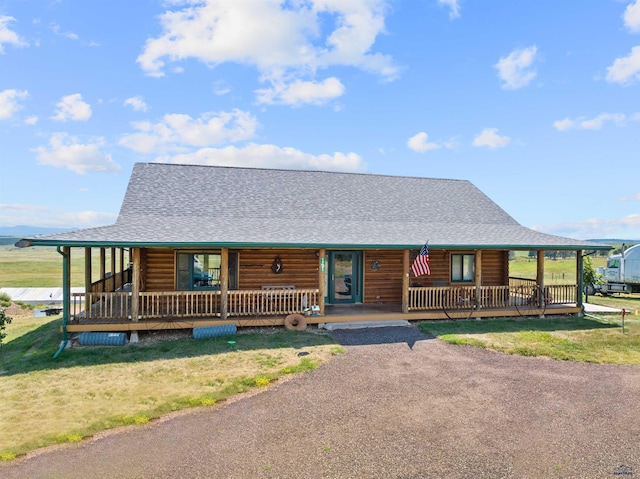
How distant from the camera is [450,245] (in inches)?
538

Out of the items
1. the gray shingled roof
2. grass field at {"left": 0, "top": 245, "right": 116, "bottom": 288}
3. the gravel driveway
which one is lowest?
grass field at {"left": 0, "top": 245, "right": 116, "bottom": 288}

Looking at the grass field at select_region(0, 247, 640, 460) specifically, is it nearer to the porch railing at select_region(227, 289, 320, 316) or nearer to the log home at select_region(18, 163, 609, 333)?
the porch railing at select_region(227, 289, 320, 316)

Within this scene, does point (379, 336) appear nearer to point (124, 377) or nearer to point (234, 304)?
point (234, 304)

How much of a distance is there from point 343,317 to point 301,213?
476 cm

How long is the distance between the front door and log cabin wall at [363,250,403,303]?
0.28 meters

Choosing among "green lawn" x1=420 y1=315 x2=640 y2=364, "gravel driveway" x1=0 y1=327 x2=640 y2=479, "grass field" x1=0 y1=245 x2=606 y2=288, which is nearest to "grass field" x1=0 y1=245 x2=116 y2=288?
"grass field" x1=0 y1=245 x2=606 y2=288

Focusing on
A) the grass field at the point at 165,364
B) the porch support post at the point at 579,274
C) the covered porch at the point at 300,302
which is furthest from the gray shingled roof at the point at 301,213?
the grass field at the point at 165,364

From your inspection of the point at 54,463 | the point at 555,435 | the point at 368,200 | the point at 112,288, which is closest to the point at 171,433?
the point at 54,463

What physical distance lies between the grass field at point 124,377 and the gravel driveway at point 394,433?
558 millimetres

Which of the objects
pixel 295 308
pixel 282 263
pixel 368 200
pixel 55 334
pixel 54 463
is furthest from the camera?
pixel 368 200

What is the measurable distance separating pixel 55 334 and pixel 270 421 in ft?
30.7

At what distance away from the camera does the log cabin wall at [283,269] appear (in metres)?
14.5

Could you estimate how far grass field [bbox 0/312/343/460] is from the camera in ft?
21.5

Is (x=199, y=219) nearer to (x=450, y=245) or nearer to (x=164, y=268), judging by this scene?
(x=164, y=268)
